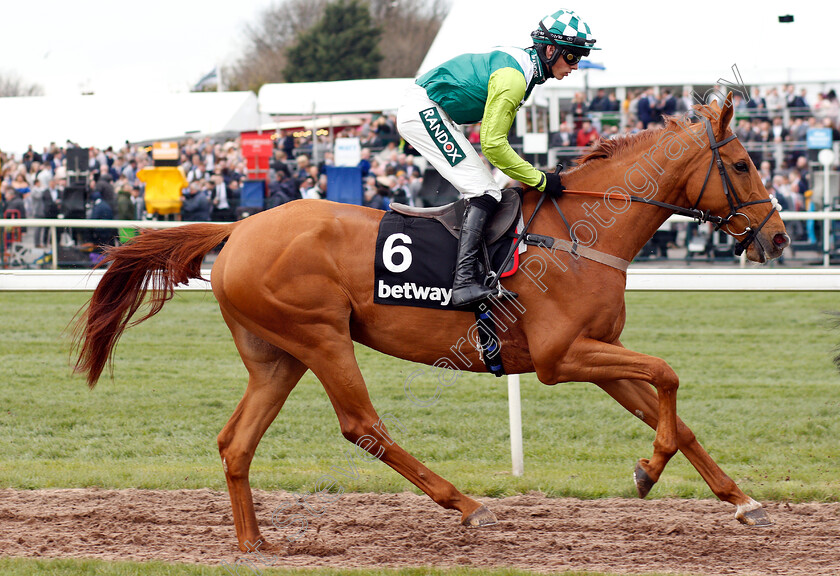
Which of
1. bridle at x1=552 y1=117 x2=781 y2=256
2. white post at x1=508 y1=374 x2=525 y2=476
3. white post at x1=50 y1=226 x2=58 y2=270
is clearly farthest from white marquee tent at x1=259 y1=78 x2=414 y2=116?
bridle at x1=552 y1=117 x2=781 y2=256

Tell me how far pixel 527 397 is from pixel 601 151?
3418 millimetres

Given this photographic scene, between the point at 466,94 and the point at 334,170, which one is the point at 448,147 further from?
the point at 334,170

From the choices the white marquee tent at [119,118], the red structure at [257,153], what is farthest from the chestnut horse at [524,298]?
the white marquee tent at [119,118]

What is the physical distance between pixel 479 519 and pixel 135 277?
6.57 ft

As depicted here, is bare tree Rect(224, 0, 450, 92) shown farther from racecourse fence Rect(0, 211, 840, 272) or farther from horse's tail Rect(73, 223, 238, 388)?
horse's tail Rect(73, 223, 238, 388)

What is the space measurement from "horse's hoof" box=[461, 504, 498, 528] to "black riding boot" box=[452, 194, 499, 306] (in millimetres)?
906

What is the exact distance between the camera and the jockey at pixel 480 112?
13.8ft

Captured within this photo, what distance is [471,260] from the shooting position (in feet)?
13.8

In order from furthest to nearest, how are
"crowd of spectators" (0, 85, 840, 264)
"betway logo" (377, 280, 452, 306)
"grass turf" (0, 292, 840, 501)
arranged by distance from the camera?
"crowd of spectators" (0, 85, 840, 264) → "grass turf" (0, 292, 840, 501) → "betway logo" (377, 280, 452, 306)

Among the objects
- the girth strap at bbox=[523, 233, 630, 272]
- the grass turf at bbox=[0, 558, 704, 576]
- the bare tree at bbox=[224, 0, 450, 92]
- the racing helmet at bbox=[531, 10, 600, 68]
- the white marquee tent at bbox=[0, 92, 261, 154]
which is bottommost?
the grass turf at bbox=[0, 558, 704, 576]

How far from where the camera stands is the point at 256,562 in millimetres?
4098

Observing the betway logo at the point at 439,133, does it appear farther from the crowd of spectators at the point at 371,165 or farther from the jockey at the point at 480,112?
the crowd of spectators at the point at 371,165

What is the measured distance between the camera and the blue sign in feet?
50.1

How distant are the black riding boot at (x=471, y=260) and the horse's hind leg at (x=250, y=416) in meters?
0.92
